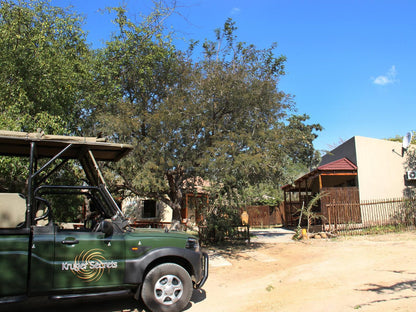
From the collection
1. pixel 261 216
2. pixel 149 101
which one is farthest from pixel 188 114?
pixel 261 216

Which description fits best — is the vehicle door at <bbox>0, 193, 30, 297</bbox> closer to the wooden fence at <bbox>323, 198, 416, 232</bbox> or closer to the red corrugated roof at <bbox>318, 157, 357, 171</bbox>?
the wooden fence at <bbox>323, 198, 416, 232</bbox>

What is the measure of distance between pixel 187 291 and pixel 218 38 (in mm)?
9378

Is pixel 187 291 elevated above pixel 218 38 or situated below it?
below

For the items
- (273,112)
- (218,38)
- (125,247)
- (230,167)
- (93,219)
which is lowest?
(125,247)

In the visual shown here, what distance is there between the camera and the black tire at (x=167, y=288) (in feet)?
16.4

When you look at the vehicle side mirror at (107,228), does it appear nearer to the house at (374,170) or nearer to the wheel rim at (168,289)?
the wheel rim at (168,289)

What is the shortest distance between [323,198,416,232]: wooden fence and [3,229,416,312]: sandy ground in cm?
311

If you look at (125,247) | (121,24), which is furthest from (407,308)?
(121,24)

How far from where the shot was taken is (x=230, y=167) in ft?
30.3

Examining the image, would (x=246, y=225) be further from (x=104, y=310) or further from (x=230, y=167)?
(x=104, y=310)

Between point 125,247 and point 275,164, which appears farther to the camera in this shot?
point 275,164

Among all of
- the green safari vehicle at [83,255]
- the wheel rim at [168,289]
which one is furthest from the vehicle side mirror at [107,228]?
the wheel rim at [168,289]

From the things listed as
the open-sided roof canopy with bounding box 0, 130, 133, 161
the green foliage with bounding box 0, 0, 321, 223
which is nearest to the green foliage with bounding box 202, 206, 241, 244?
the green foliage with bounding box 0, 0, 321, 223

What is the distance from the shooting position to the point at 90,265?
4762 mm
